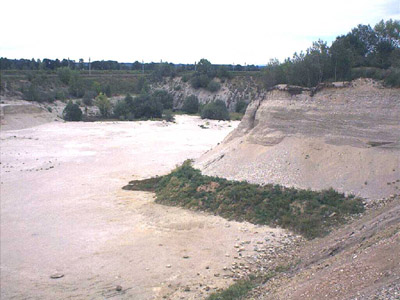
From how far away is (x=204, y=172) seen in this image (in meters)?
16.0

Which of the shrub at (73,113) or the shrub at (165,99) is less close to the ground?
the shrub at (165,99)

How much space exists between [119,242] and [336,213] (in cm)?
586

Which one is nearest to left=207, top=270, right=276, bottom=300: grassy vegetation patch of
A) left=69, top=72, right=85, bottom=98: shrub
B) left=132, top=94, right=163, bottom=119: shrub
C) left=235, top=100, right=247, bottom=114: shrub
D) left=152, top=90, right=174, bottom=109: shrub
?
left=132, top=94, right=163, bottom=119: shrub

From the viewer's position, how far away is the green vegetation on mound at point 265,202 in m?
11.4

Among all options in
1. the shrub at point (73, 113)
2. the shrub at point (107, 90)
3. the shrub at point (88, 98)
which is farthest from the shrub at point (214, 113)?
the shrub at point (107, 90)

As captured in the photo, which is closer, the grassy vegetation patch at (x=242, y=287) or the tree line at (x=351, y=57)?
the grassy vegetation patch at (x=242, y=287)

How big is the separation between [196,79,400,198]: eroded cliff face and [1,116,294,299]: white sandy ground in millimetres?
2638

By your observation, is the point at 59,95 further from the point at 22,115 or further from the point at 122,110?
the point at 22,115

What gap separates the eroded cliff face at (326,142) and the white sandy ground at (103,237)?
8.66 ft

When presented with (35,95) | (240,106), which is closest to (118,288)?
(35,95)

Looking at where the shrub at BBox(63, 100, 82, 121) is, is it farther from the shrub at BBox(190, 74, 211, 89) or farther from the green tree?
the shrub at BBox(190, 74, 211, 89)

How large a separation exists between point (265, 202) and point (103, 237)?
4773mm

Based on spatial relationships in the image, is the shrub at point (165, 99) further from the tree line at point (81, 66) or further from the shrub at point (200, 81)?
the tree line at point (81, 66)

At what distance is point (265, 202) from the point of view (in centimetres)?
1272
